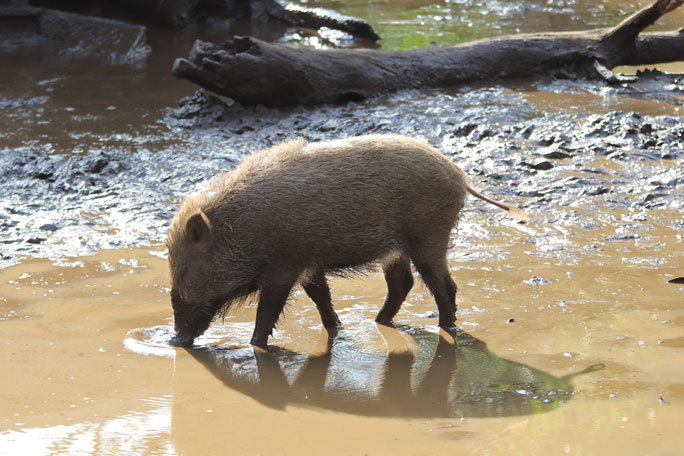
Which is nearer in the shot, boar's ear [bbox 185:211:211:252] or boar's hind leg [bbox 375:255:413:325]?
boar's ear [bbox 185:211:211:252]

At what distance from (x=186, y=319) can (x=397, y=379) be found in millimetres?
1335

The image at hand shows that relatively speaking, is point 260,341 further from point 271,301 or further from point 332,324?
point 332,324

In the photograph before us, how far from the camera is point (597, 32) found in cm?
1109

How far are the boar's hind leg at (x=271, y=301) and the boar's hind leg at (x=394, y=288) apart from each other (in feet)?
2.30

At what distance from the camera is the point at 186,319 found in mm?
4988

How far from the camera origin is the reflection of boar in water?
191 inches

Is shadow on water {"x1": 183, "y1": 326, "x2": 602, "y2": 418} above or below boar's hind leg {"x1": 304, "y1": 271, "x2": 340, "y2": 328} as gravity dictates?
below

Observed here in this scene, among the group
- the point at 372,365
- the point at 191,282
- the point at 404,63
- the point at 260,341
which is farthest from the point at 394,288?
the point at 404,63

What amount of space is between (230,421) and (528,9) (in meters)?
13.0

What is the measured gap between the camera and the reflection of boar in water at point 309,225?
4.85 meters

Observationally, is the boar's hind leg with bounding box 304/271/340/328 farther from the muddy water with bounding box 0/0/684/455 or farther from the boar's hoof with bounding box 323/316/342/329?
the muddy water with bounding box 0/0/684/455

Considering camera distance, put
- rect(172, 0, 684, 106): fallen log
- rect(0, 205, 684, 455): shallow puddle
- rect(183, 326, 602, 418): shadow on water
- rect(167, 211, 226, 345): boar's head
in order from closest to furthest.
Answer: rect(0, 205, 684, 455): shallow puddle < rect(183, 326, 602, 418): shadow on water < rect(167, 211, 226, 345): boar's head < rect(172, 0, 684, 106): fallen log

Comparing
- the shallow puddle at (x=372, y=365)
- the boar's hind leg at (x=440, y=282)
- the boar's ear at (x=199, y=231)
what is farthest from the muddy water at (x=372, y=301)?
the boar's ear at (x=199, y=231)

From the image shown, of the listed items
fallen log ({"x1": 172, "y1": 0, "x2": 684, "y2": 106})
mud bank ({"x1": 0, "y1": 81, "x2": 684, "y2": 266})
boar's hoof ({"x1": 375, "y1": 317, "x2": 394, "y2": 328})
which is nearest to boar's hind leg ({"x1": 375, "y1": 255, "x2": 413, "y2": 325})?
boar's hoof ({"x1": 375, "y1": 317, "x2": 394, "y2": 328})
